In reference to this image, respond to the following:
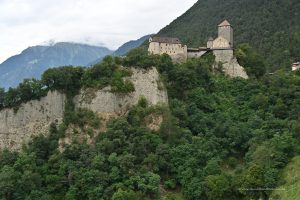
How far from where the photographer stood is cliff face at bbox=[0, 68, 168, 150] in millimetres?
63406

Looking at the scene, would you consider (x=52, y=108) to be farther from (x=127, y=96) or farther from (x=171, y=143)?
(x=171, y=143)

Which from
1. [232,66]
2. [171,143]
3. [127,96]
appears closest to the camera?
[171,143]

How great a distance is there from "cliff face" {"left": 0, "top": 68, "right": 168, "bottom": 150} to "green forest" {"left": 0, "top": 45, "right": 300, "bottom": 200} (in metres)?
0.80

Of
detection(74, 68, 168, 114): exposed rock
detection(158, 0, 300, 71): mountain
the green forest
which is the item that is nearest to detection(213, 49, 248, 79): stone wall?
the green forest

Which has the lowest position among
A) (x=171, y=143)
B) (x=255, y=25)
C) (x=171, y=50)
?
(x=171, y=143)

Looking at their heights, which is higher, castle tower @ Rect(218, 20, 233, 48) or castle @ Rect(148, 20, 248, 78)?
castle tower @ Rect(218, 20, 233, 48)

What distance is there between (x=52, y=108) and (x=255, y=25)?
6646 centimetres

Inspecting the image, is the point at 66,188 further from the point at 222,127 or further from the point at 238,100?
the point at 238,100

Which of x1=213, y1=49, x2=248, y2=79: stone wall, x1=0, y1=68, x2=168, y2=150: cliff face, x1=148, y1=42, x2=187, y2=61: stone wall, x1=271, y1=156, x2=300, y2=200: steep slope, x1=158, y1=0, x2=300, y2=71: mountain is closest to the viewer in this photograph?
x1=271, y1=156, x2=300, y2=200: steep slope

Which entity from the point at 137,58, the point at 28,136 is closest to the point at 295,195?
the point at 137,58

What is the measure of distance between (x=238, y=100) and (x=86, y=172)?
68.9 ft

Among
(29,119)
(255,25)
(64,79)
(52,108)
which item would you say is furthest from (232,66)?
(255,25)

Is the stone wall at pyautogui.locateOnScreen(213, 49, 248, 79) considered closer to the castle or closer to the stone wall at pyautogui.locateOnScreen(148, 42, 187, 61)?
the castle

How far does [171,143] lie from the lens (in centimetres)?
6116
